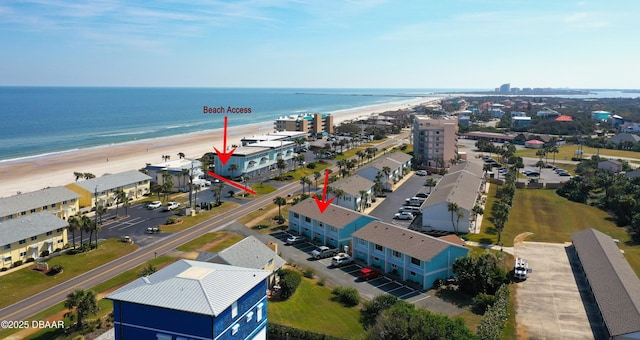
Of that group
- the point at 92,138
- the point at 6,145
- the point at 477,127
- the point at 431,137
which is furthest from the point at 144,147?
the point at 477,127

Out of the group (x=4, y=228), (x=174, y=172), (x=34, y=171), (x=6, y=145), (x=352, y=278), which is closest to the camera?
(x=352, y=278)

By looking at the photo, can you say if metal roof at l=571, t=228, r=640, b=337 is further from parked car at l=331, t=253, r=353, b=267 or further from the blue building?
the blue building

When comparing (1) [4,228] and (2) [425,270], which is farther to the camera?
(1) [4,228]

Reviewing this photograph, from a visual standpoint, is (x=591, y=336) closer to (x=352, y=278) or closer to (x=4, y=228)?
(x=352, y=278)

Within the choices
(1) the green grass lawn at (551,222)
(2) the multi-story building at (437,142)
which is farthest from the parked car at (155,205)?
(2) the multi-story building at (437,142)

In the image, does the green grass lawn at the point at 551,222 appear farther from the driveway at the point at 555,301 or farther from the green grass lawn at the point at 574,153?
the green grass lawn at the point at 574,153

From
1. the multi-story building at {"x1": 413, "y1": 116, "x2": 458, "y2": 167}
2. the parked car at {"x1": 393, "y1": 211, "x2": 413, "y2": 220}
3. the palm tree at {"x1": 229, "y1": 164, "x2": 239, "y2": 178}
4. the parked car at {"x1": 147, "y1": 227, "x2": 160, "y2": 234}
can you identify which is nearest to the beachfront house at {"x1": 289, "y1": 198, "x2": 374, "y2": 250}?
the parked car at {"x1": 393, "y1": 211, "x2": 413, "y2": 220}
